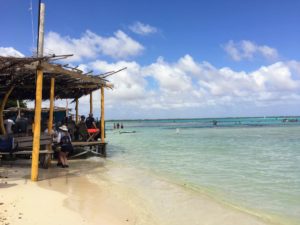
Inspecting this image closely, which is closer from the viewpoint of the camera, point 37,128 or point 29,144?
point 37,128

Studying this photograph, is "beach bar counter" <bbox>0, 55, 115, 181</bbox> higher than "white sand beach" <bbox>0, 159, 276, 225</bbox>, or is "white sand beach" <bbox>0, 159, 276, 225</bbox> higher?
"beach bar counter" <bbox>0, 55, 115, 181</bbox>

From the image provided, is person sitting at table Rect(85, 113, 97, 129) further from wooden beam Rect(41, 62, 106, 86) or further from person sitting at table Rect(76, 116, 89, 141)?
wooden beam Rect(41, 62, 106, 86)

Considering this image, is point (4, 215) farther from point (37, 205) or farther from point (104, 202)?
point (104, 202)

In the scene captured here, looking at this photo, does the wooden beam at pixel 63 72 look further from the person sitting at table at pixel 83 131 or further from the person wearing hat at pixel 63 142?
the person sitting at table at pixel 83 131

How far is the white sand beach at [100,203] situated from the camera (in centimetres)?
627

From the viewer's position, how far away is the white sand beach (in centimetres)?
627

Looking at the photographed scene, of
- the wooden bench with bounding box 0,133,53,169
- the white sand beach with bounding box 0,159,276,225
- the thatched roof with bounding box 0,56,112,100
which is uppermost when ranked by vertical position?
the thatched roof with bounding box 0,56,112,100

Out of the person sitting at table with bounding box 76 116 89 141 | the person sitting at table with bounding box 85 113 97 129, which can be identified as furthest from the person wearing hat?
the person sitting at table with bounding box 85 113 97 129

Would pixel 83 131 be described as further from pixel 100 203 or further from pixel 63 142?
pixel 100 203

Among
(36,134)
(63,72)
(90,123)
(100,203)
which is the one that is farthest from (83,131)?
(100,203)

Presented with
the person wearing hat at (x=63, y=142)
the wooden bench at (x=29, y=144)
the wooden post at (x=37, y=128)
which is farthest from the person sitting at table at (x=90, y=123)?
the wooden post at (x=37, y=128)

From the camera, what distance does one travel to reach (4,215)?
19.2 ft

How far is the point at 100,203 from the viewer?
7.56 m

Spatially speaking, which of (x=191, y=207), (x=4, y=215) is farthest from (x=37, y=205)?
(x=191, y=207)
